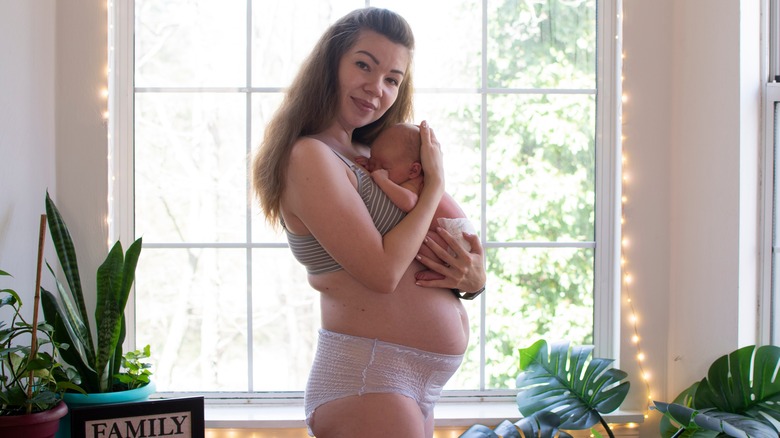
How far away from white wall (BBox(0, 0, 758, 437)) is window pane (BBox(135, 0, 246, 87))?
0.61 feet

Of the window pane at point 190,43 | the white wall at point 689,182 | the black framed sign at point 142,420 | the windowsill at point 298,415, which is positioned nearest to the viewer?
the black framed sign at point 142,420

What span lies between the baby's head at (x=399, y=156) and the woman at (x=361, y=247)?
1.1 inches

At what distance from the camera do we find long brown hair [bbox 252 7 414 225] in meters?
1.65

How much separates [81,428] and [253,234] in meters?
0.84

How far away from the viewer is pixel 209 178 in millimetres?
2408

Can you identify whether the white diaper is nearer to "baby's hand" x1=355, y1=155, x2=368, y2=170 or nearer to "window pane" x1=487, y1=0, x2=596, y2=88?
"baby's hand" x1=355, y1=155, x2=368, y2=170

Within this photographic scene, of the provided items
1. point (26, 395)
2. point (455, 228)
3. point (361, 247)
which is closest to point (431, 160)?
point (455, 228)

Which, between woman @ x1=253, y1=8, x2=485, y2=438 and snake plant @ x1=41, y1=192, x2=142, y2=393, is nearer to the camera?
woman @ x1=253, y1=8, x2=485, y2=438

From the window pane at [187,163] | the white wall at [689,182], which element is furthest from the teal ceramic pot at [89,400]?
the white wall at [689,182]

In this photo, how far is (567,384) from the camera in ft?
7.23

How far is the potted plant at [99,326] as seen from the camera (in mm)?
1884

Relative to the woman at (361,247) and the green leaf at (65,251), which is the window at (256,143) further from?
the woman at (361,247)

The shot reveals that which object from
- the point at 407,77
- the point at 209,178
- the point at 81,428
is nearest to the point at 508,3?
the point at 407,77

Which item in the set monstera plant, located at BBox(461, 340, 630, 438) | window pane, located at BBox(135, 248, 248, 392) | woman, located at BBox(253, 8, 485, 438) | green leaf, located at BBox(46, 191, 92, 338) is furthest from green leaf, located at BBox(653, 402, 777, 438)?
green leaf, located at BBox(46, 191, 92, 338)
